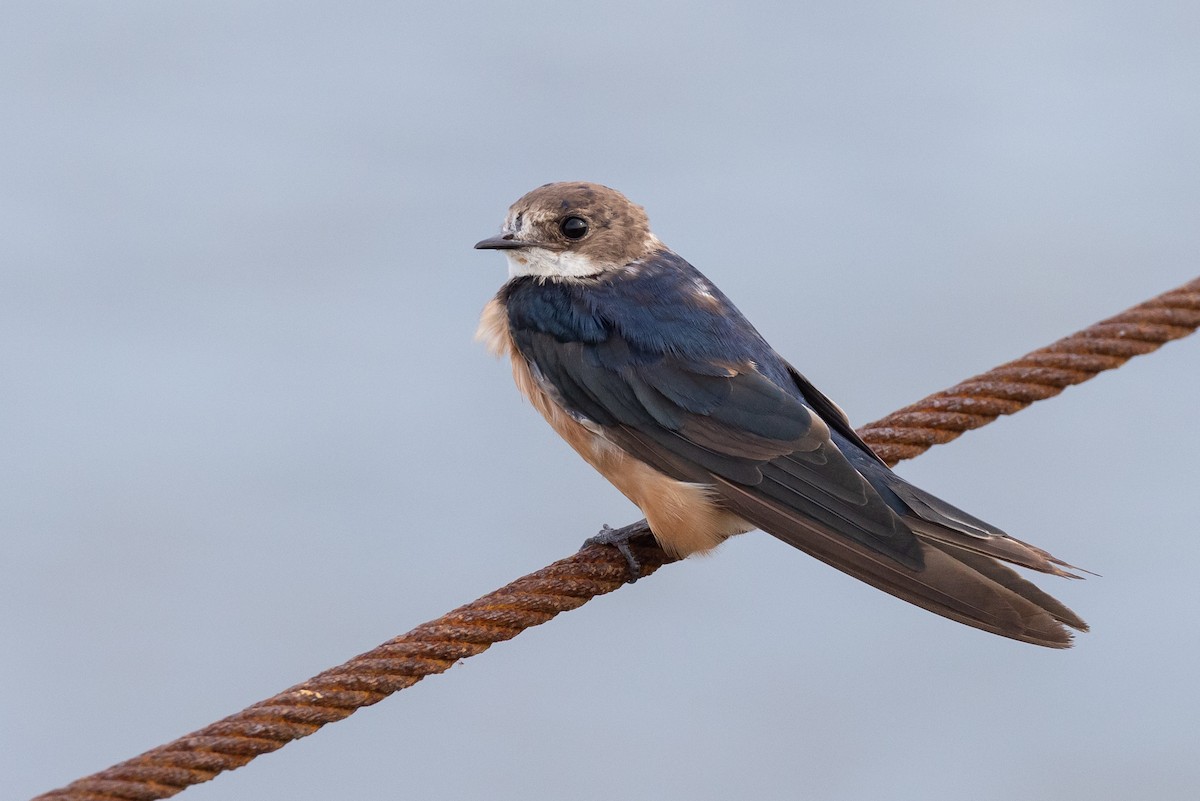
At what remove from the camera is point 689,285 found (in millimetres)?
3412

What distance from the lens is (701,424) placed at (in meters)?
3.10

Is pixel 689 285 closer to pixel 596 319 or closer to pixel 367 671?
pixel 596 319

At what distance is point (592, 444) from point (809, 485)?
0.53m

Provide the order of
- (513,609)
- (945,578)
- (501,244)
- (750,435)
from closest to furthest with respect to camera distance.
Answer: (513,609), (945,578), (750,435), (501,244)

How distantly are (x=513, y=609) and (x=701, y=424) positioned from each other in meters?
0.82

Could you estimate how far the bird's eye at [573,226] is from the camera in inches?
142

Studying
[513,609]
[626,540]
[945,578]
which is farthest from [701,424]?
[513,609]

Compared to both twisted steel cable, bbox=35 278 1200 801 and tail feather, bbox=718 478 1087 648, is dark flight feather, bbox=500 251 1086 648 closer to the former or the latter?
tail feather, bbox=718 478 1087 648

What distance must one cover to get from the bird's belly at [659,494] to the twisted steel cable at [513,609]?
0.33 ft

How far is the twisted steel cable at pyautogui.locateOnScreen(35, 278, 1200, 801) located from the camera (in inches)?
78.4

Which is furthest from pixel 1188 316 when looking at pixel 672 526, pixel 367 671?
pixel 367 671

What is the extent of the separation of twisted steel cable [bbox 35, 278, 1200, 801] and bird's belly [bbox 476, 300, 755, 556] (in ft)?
0.33

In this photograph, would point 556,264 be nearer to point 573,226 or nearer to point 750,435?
point 573,226

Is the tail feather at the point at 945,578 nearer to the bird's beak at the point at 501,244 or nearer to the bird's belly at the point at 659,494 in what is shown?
the bird's belly at the point at 659,494
